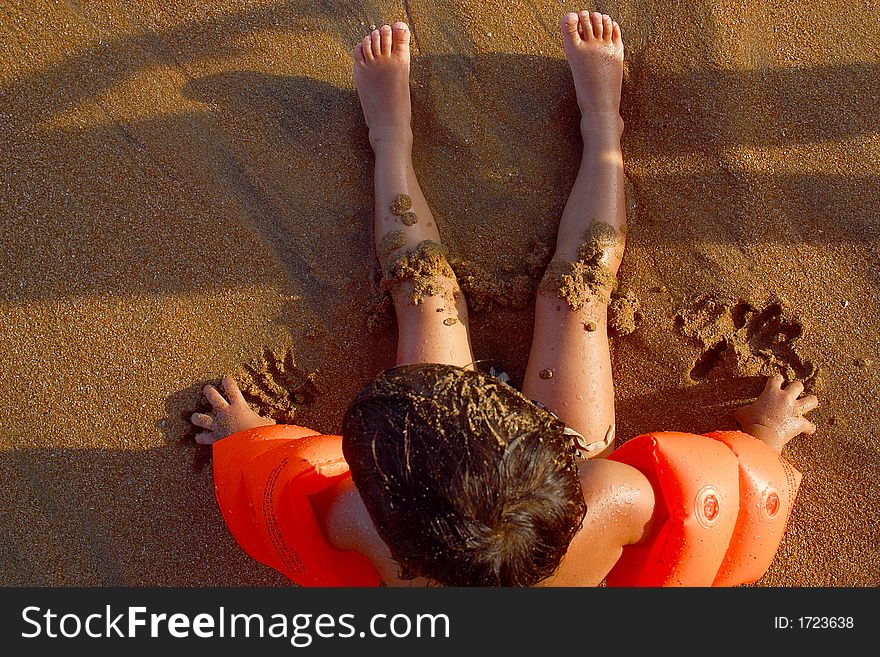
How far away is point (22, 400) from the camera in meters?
2.09

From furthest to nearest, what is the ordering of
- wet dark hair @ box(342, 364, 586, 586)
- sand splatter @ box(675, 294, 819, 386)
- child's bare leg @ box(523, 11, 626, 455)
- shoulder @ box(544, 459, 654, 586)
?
1. sand splatter @ box(675, 294, 819, 386)
2. child's bare leg @ box(523, 11, 626, 455)
3. shoulder @ box(544, 459, 654, 586)
4. wet dark hair @ box(342, 364, 586, 586)

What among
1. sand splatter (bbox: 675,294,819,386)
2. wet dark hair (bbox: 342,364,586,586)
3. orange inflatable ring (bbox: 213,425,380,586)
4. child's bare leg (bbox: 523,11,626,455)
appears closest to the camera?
wet dark hair (bbox: 342,364,586,586)

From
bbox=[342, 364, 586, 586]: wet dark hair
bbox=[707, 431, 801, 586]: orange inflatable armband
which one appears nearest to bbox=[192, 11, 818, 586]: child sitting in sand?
bbox=[342, 364, 586, 586]: wet dark hair

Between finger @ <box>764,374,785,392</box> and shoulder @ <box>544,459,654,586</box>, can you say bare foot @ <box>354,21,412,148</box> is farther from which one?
finger @ <box>764,374,785,392</box>

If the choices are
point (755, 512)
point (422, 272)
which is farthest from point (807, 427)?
point (422, 272)

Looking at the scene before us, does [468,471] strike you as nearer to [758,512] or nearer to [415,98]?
[758,512]

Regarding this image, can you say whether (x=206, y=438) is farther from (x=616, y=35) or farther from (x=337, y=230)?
(x=616, y=35)

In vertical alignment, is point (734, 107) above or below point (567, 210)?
above

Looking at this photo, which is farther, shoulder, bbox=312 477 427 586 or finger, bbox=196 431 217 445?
finger, bbox=196 431 217 445

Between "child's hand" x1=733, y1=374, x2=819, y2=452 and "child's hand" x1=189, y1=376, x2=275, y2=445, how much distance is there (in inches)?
55.3

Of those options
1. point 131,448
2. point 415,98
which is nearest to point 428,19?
point 415,98

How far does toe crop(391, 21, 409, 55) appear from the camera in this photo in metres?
2.15

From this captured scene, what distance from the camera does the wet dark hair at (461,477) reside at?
1.16m

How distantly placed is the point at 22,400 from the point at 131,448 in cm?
35
